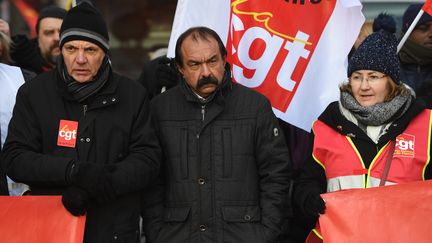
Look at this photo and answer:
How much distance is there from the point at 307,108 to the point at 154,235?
4.41 ft

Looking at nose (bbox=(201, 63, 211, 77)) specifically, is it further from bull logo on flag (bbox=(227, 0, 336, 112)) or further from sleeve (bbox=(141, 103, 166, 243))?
bull logo on flag (bbox=(227, 0, 336, 112))

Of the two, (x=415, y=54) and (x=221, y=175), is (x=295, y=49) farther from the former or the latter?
(x=221, y=175)

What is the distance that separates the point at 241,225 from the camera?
4594 millimetres

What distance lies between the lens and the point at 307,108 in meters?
5.42

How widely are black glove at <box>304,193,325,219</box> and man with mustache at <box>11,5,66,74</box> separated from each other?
270cm

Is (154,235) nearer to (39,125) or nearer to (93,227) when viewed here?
(93,227)

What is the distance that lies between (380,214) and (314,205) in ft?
1.11

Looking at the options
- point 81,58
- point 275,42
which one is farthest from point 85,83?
point 275,42

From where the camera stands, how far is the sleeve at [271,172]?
4598mm

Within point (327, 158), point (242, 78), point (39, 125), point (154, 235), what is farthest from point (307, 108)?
point (39, 125)

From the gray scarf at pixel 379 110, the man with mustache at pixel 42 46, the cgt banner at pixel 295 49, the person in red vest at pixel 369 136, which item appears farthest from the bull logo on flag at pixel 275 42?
the man with mustache at pixel 42 46

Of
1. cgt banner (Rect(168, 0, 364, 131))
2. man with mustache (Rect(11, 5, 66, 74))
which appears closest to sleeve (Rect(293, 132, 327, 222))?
cgt banner (Rect(168, 0, 364, 131))

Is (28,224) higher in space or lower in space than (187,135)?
lower

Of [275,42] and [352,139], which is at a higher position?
[275,42]
